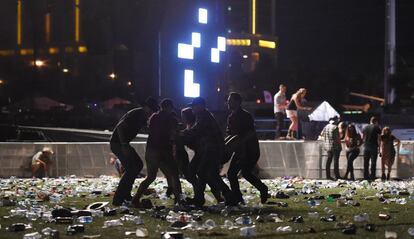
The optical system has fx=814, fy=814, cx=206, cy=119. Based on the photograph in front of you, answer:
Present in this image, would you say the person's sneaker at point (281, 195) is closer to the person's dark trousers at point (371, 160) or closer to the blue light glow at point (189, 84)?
the person's dark trousers at point (371, 160)

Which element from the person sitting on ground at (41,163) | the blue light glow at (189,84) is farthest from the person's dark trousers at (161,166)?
the blue light glow at (189,84)

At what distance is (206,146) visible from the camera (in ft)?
42.3

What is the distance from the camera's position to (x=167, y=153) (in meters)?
13.1

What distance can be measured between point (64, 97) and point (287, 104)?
5125 centimetres

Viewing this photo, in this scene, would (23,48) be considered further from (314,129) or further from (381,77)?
(314,129)

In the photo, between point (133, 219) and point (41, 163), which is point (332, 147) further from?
point (133, 219)

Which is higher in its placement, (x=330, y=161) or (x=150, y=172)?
(x=150, y=172)

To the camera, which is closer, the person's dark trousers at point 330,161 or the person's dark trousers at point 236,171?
the person's dark trousers at point 236,171

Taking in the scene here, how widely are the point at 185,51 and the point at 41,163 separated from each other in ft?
47.0

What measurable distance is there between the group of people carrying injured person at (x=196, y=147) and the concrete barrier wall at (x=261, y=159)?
32.8 feet

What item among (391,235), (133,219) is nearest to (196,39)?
(133,219)

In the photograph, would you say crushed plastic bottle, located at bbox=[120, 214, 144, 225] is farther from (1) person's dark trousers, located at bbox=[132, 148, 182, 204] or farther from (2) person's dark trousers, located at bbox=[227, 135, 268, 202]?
(2) person's dark trousers, located at bbox=[227, 135, 268, 202]

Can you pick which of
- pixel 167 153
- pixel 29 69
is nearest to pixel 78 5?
pixel 29 69

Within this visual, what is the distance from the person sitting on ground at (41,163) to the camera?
2380cm
